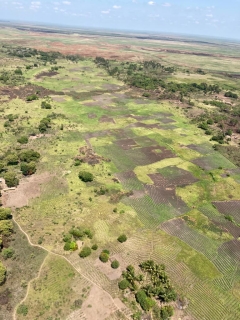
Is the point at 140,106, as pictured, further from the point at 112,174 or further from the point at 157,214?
the point at 157,214

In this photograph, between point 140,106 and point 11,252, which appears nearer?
point 11,252

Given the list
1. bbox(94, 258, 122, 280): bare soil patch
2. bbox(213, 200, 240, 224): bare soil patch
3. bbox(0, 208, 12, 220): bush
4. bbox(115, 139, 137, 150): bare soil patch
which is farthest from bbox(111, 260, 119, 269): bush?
bbox(115, 139, 137, 150): bare soil patch

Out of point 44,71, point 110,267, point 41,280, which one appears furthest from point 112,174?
point 44,71

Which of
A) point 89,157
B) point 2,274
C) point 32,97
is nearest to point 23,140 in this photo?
point 89,157

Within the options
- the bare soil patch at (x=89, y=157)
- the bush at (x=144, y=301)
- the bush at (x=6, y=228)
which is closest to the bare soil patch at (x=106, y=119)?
the bare soil patch at (x=89, y=157)

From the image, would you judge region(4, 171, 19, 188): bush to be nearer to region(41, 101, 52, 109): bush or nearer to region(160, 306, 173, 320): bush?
region(160, 306, 173, 320): bush

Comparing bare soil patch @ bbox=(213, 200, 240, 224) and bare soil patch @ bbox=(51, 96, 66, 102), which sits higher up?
bare soil patch @ bbox=(51, 96, 66, 102)

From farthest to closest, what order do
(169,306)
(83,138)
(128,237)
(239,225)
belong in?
(83,138) < (239,225) < (128,237) < (169,306)
